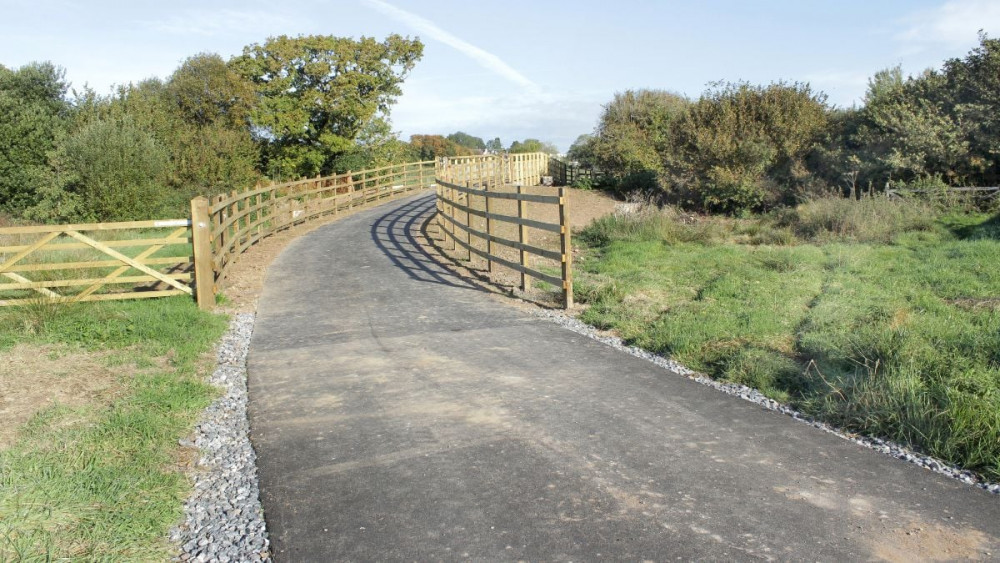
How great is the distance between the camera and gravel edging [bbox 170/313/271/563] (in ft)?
13.5

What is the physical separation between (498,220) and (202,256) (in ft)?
24.4

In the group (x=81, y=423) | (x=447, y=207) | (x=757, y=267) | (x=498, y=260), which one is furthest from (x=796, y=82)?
(x=81, y=423)

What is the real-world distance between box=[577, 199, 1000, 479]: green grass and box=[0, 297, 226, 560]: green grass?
4670 millimetres

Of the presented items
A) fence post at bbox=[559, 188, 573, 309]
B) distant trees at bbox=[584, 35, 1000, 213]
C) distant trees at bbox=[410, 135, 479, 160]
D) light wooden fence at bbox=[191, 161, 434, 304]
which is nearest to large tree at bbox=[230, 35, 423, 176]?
light wooden fence at bbox=[191, 161, 434, 304]

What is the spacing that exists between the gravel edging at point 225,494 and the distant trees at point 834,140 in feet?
56.9

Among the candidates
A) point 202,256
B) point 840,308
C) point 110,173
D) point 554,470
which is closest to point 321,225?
point 110,173

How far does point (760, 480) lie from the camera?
4750 mm

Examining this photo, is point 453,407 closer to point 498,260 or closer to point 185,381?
point 185,381

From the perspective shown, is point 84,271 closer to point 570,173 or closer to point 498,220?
point 498,220

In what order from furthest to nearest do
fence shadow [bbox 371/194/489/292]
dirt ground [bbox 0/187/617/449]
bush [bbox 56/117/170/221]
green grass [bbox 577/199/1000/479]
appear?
bush [bbox 56/117/170/221]
fence shadow [bbox 371/194/489/292]
dirt ground [bbox 0/187/617/449]
green grass [bbox 577/199/1000/479]

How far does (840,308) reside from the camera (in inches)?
359

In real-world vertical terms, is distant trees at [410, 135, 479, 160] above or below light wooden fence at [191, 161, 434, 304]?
above

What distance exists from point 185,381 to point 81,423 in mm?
1283

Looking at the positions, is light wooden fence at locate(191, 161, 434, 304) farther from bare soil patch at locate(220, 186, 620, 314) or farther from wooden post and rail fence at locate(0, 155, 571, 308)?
bare soil patch at locate(220, 186, 620, 314)
